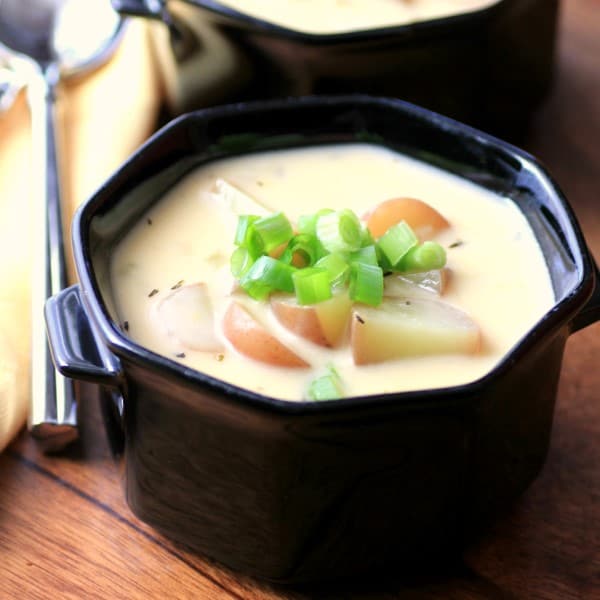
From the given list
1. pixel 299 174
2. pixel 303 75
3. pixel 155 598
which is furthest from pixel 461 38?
pixel 155 598

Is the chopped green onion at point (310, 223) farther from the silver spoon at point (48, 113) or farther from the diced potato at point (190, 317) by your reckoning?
the silver spoon at point (48, 113)

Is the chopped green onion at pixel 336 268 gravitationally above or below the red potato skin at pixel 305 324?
above

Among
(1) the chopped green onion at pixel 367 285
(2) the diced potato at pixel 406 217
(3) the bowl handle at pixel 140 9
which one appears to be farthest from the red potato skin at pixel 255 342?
(3) the bowl handle at pixel 140 9

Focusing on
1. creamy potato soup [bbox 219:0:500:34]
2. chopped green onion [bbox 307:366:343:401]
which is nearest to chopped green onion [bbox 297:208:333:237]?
chopped green onion [bbox 307:366:343:401]

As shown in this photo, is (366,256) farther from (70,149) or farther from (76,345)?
(70,149)

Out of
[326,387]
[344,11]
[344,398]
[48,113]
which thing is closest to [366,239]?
[326,387]

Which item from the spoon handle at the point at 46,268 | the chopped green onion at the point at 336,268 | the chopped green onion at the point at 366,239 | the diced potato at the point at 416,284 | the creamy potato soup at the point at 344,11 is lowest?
the spoon handle at the point at 46,268

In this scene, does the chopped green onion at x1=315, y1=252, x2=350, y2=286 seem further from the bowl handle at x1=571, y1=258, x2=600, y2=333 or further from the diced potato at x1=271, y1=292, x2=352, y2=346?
the bowl handle at x1=571, y1=258, x2=600, y2=333
